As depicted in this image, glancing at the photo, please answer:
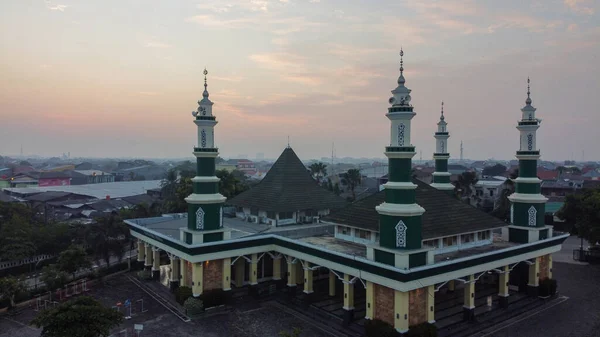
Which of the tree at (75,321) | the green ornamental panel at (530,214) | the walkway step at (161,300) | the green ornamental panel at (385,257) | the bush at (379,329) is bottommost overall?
the walkway step at (161,300)

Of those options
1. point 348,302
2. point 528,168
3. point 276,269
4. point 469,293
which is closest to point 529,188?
point 528,168

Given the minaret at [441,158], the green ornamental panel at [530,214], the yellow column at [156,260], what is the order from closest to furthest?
the green ornamental panel at [530,214]
the yellow column at [156,260]
the minaret at [441,158]

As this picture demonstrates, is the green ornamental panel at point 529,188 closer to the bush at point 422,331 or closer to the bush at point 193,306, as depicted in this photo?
the bush at point 422,331

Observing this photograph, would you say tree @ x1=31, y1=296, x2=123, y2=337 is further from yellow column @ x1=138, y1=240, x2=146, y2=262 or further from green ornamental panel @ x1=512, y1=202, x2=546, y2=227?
green ornamental panel @ x1=512, y1=202, x2=546, y2=227

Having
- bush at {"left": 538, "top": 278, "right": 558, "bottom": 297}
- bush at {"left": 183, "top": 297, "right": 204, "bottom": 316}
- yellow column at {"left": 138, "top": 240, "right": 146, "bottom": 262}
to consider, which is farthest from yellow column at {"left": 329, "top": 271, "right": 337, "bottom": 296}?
yellow column at {"left": 138, "top": 240, "right": 146, "bottom": 262}

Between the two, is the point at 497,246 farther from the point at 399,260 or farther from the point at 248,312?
the point at 248,312

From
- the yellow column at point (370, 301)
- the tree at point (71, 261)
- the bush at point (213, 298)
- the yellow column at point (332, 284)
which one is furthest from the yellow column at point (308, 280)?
the tree at point (71, 261)
